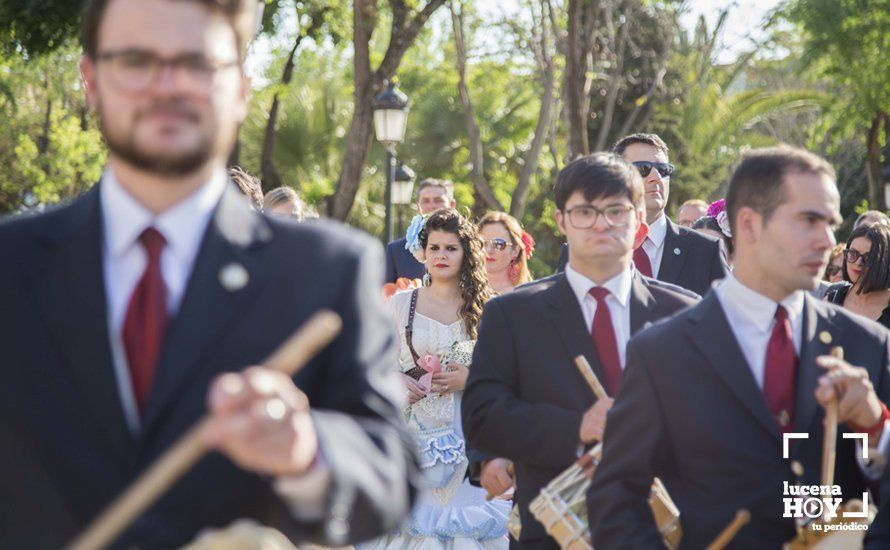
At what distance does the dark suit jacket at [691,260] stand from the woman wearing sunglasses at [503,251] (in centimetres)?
232

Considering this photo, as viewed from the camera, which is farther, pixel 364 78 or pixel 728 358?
pixel 364 78

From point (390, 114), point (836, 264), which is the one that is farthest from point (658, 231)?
point (390, 114)

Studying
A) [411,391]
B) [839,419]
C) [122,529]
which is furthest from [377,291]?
[411,391]

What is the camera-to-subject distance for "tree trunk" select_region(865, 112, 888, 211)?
1106 inches

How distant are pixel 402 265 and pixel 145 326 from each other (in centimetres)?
861

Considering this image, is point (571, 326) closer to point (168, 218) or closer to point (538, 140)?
point (168, 218)

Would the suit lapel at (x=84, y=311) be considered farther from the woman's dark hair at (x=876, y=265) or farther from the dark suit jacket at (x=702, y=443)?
the woman's dark hair at (x=876, y=265)

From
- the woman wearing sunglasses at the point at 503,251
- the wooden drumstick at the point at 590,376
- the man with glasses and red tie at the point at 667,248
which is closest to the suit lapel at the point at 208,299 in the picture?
the wooden drumstick at the point at 590,376

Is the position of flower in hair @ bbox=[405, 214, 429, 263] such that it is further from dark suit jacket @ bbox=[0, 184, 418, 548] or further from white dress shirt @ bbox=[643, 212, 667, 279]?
dark suit jacket @ bbox=[0, 184, 418, 548]

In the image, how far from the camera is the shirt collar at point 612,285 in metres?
5.82

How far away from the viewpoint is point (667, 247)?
26.9 feet

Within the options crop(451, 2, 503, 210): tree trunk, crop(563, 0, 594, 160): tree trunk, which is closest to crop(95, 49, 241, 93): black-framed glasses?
crop(563, 0, 594, 160): tree trunk

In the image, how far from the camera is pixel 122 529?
2.71 m

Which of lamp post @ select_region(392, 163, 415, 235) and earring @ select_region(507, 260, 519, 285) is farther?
lamp post @ select_region(392, 163, 415, 235)
